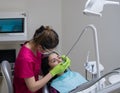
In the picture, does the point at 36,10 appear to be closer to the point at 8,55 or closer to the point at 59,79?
the point at 8,55

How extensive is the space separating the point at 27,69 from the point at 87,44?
4.12 ft

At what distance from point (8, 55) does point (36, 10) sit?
65 centimetres

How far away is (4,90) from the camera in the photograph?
3080 mm

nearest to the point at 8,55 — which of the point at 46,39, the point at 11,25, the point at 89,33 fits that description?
the point at 11,25

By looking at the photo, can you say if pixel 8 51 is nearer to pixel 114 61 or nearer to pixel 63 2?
pixel 63 2

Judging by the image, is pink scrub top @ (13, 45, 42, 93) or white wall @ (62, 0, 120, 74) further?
white wall @ (62, 0, 120, 74)

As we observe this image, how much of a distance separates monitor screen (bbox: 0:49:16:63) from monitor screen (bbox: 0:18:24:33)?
0.27 meters

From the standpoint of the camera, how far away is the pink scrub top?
1.70 m

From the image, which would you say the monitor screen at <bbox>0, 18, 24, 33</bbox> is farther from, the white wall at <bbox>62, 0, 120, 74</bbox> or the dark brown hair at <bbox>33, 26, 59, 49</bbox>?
the dark brown hair at <bbox>33, 26, 59, 49</bbox>

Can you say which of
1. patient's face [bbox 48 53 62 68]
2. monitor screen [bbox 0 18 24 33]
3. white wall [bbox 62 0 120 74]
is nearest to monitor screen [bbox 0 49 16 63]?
monitor screen [bbox 0 18 24 33]

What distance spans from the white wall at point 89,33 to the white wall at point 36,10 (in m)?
0.09

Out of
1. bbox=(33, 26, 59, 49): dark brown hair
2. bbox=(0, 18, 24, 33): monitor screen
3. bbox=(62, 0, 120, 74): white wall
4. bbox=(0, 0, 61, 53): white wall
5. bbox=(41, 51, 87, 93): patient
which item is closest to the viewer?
bbox=(33, 26, 59, 49): dark brown hair

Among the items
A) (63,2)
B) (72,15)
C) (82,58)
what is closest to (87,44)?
(82,58)

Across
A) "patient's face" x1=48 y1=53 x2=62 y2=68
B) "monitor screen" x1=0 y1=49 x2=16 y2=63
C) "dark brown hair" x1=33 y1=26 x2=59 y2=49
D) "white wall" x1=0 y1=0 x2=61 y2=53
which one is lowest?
A: "monitor screen" x1=0 y1=49 x2=16 y2=63
